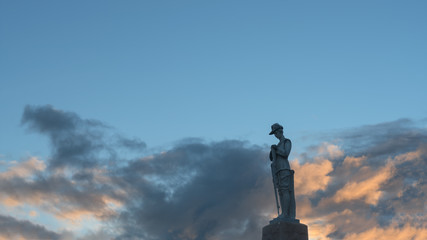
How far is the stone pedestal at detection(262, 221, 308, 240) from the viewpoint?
19984 millimetres

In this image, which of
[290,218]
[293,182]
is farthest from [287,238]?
[293,182]

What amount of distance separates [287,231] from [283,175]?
2425mm

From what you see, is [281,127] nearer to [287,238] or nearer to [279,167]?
[279,167]

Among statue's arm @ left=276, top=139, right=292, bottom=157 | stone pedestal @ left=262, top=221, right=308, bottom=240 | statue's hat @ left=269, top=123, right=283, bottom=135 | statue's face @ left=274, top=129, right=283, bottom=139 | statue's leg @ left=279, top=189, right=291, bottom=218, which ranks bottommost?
stone pedestal @ left=262, top=221, right=308, bottom=240

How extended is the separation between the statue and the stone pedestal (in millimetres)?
238

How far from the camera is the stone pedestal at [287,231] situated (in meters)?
Result: 20.0

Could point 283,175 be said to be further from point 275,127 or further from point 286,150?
point 275,127

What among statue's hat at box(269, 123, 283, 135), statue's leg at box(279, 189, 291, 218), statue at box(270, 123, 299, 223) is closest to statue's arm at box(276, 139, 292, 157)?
statue at box(270, 123, 299, 223)

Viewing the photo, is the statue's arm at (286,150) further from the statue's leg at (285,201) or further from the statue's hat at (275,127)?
the statue's leg at (285,201)

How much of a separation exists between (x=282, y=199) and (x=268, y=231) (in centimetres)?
145

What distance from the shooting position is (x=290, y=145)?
21.9 meters

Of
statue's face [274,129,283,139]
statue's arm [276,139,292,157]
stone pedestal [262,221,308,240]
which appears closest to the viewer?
stone pedestal [262,221,308,240]

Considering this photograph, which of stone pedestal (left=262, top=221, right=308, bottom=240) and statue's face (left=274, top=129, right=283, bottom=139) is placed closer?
stone pedestal (left=262, top=221, right=308, bottom=240)

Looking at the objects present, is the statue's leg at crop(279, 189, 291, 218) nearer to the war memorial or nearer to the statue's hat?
the war memorial
